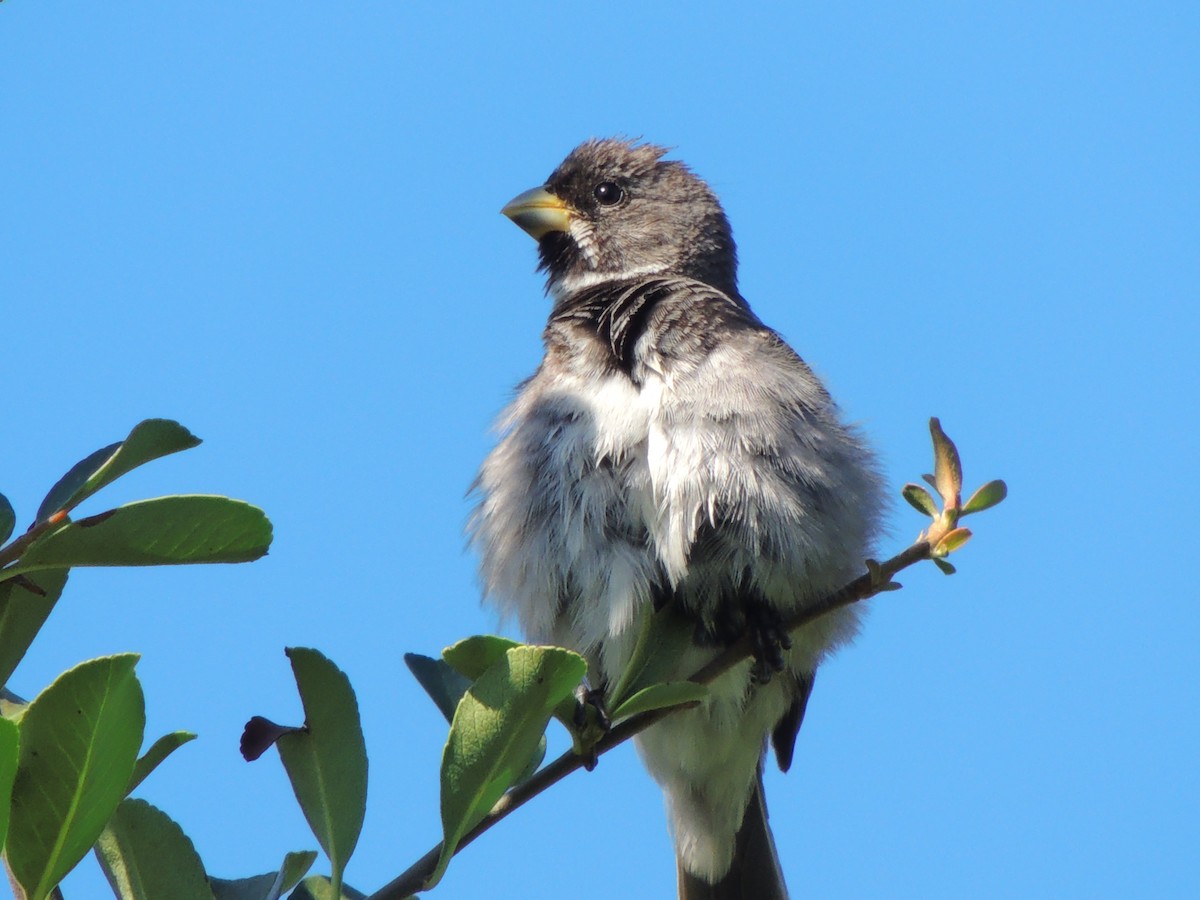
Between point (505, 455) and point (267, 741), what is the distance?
2.50 m

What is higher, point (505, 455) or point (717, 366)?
point (717, 366)

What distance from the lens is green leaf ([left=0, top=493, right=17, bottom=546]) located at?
1.93m

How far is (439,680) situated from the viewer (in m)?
2.51

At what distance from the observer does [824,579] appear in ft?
14.2

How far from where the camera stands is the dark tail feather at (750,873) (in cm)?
530

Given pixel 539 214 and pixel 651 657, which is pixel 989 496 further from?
pixel 539 214

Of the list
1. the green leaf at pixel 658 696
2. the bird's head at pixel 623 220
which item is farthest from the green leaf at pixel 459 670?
the bird's head at pixel 623 220

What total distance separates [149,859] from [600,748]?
832 mm

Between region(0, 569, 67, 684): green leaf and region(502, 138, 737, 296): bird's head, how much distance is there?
13.3 ft

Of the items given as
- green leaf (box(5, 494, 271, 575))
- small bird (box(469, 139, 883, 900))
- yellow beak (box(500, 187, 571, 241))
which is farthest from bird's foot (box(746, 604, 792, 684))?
yellow beak (box(500, 187, 571, 241))

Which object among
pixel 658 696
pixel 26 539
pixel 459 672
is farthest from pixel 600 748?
pixel 26 539

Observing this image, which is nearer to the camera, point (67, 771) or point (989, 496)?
point (67, 771)

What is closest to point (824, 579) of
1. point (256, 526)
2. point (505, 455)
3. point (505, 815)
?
point (505, 455)

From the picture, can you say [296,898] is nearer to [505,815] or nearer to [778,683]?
[505,815]
